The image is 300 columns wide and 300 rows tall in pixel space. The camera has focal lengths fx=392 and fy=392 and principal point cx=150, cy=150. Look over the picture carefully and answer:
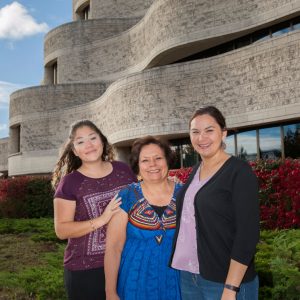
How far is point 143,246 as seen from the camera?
2861 mm

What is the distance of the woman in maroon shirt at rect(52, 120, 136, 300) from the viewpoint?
3117mm

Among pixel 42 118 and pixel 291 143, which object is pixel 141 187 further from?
pixel 42 118

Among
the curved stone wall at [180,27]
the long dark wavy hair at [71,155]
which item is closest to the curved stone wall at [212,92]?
the curved stone wall at [180,27]

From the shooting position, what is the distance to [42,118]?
31531 millimetres

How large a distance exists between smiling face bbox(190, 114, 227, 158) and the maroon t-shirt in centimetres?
93

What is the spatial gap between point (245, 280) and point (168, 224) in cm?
71

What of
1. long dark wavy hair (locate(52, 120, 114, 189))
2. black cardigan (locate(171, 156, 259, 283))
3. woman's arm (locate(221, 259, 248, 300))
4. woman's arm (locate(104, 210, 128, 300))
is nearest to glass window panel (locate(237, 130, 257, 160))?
long dark wavy hair (locate(52, 120, 114, 189))

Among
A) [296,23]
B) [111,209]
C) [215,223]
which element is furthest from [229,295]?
[296,23]

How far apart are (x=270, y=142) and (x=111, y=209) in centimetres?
1677

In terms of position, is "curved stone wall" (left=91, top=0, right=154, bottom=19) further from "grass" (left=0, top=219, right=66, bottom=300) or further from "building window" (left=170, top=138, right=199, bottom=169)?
"grass" (left=0, top=219, right=66, bottom=300)

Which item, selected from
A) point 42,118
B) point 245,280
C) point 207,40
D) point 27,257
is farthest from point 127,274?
point 42,118

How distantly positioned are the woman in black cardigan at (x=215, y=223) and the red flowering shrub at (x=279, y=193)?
715 centimetres

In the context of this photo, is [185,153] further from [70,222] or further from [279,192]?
[70,222]

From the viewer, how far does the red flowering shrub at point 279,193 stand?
930cm
